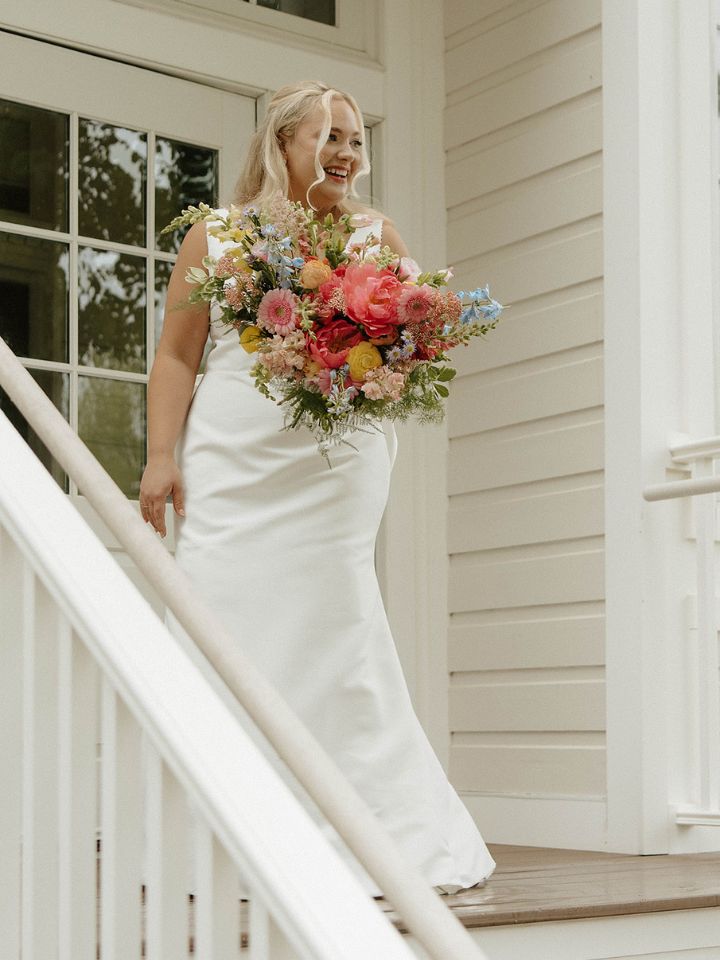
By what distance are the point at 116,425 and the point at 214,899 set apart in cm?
263

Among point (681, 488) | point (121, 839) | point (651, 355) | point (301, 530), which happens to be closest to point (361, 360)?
Answer: point (301, 530)

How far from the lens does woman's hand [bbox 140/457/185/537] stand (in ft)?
8.77

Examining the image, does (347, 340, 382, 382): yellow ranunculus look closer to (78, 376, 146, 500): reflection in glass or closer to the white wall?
(78, 376, 146, 500): reflection in glass

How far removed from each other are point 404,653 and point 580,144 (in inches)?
60.2

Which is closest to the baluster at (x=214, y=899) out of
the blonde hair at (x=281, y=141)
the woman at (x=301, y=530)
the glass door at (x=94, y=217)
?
the woman at (x=301, y=530)

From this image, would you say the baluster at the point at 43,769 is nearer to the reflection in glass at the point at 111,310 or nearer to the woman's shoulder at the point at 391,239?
the woman's shoulder at the point at 391,239

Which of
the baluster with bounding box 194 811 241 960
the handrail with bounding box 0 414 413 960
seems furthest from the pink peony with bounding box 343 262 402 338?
the baluster with bounding box 194 811 241 960

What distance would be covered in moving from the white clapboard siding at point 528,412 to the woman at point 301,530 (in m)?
1.17

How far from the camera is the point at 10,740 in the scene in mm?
1623

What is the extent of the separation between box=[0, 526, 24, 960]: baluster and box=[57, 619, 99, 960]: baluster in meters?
0.12

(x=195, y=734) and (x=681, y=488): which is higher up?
(x=681, y=488)

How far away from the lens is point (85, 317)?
3783mm

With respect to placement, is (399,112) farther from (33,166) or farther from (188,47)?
(33,166)

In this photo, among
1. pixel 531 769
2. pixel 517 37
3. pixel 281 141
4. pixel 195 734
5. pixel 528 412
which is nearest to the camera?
pixel 195 734
